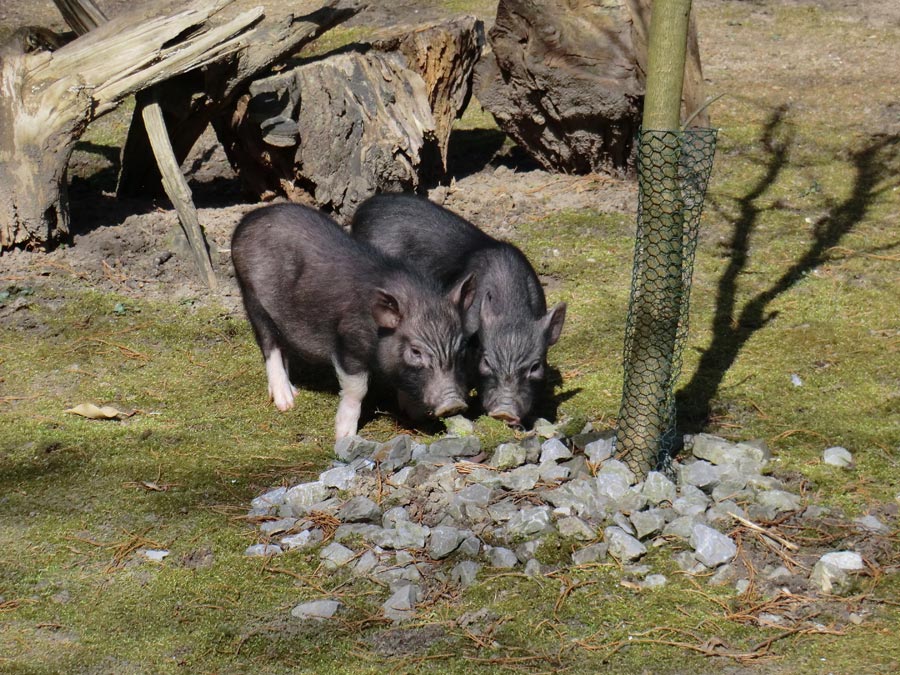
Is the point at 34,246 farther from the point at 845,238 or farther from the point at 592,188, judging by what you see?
the point at 845,238

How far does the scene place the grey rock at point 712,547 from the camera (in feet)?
16.3

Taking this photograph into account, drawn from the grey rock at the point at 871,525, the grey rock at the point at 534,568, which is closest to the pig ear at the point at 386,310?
the grey rock at the point at 534,568

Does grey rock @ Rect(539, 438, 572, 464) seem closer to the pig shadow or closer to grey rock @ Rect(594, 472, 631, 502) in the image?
grey rock @ Rect(594, 472, 631, 502)

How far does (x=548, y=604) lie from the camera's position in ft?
15.6

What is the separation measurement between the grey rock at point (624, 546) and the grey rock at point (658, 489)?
0.37m

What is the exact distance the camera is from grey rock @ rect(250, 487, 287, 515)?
18.8 ft

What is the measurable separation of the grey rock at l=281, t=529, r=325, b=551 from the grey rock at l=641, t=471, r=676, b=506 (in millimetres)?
1692

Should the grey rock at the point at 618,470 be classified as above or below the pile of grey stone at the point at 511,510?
above

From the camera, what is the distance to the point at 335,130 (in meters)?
9.56

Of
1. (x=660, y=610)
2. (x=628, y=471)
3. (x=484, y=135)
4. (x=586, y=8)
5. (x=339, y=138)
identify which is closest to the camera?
(x=660, y=610)

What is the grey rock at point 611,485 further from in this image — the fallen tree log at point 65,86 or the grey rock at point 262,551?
the fallen tree log at point 65,86

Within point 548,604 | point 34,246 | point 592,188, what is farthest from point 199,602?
point 592,188

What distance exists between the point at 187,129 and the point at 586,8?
400cm

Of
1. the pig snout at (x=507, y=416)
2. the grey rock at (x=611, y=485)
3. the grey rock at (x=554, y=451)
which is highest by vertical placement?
the grey rock at (x=611, y=485)
